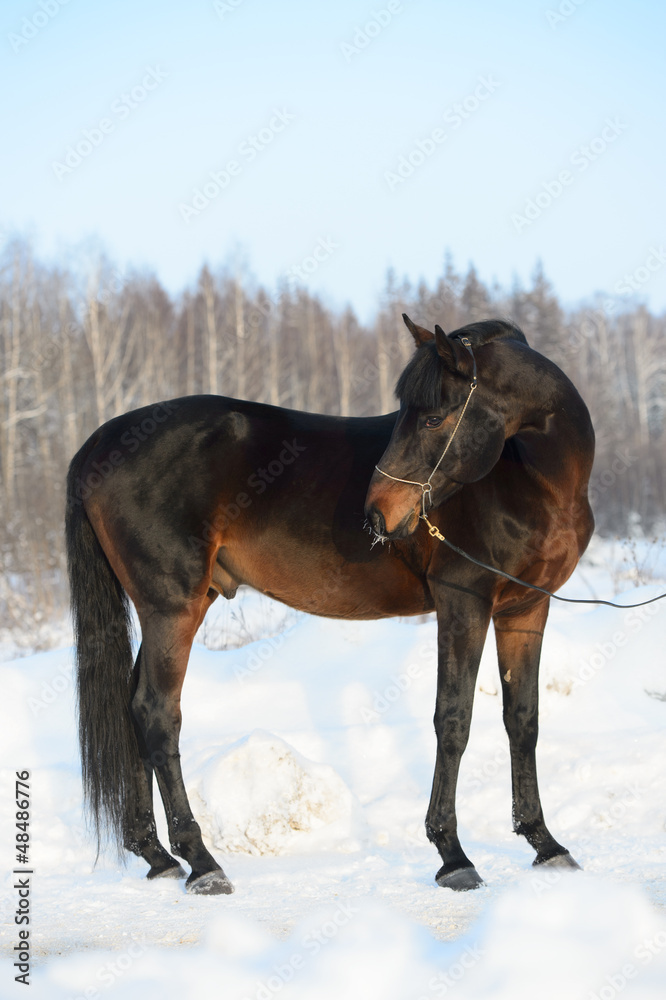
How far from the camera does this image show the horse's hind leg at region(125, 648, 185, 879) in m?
3.94

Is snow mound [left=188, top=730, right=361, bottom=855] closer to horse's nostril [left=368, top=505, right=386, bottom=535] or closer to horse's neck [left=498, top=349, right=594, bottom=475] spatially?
horse's nostril [left=368, top=505, right=386, bottom=535]

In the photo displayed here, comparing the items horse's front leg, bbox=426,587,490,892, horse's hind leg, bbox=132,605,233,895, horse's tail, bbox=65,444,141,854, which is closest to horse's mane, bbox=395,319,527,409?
horse's front leg, bbox=426,587,490,892

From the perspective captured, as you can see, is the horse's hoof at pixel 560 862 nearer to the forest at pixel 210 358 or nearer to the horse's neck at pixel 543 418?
the horse's neck at pixel 543 418

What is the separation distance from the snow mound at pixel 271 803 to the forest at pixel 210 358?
1339 centimetres

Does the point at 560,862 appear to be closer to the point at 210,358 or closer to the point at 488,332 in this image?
the point at 488,332

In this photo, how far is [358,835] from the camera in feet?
13.8

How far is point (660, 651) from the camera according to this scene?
5.94 meters

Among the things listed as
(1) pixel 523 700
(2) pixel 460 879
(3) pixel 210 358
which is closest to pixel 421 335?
(1) pixel 523 700

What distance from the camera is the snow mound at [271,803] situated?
13.6 ft

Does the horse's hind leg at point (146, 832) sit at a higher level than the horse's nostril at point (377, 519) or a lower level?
lower

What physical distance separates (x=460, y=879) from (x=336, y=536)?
1.58 metres

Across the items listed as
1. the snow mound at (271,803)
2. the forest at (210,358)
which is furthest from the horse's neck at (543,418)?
the forest at (210,358)

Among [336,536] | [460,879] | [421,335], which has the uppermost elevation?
[421,335]

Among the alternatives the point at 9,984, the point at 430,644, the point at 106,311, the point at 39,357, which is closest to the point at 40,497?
the point at 39,357
